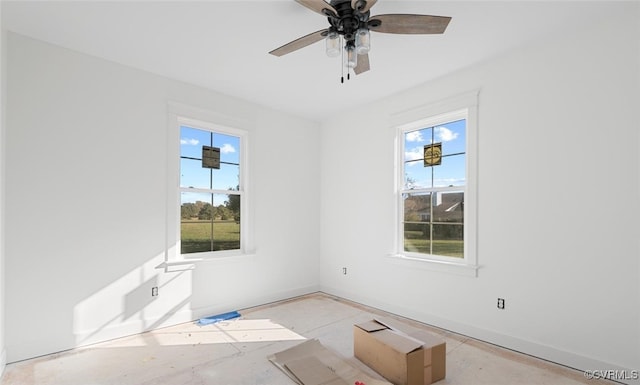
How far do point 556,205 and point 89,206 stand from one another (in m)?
4.15

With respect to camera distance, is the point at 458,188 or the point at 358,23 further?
the point at 458,188

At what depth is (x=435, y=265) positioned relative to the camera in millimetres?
3480

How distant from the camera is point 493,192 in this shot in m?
3.09

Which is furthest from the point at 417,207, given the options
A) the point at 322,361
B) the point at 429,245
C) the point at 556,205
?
the point at 322,361

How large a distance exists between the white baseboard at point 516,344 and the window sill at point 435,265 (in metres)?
0.51

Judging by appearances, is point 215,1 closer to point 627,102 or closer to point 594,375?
point 627,102

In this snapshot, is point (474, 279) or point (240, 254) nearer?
point (474, 279)

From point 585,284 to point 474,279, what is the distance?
0.87 meters

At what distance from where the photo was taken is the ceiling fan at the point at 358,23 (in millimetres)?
1965

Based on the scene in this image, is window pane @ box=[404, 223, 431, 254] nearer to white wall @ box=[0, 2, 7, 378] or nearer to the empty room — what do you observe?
the empty room

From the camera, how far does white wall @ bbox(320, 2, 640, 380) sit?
237cm

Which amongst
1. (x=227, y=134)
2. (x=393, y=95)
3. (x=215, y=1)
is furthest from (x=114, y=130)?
(x=393, y=95)

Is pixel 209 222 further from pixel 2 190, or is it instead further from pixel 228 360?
pixel 2 190

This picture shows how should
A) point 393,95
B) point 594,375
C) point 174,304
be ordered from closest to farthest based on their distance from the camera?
point 594,375
point 174,304
point 393,95
